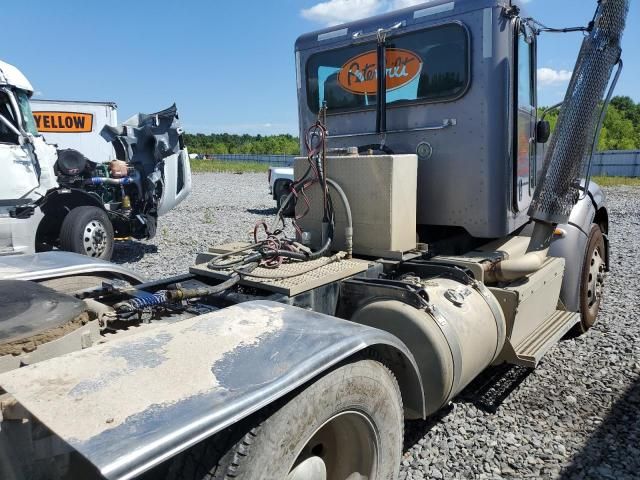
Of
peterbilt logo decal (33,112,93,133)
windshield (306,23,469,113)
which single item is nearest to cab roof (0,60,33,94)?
peterbilt logo decal (33,112,93,133)

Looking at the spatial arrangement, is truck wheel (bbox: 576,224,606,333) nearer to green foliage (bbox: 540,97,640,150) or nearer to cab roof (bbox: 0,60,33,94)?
cab roof (bbox: 0,60,33,94)

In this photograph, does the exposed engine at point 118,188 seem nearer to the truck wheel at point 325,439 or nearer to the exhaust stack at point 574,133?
the exhaust stack at point 574,133

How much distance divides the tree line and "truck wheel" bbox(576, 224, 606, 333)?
1.25m

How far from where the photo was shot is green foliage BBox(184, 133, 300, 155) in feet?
240

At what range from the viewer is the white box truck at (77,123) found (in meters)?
10.9

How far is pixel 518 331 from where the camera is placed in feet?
11.6

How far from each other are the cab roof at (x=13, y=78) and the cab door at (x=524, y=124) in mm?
6862

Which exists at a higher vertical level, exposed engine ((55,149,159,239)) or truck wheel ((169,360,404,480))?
exposed engine ((55,149,159,239))

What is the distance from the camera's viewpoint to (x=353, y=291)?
3.09 meters

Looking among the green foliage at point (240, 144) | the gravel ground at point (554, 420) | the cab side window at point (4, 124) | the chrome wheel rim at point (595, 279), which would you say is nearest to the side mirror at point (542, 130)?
the chrome wheel rim at point (595, 279)

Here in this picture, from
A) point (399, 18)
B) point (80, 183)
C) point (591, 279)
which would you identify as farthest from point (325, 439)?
point (80, 183)

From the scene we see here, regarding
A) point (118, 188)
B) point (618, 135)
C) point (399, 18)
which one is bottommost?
point (118, 188)

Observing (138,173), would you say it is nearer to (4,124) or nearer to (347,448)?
(4,124)

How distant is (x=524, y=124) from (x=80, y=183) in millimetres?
7528
